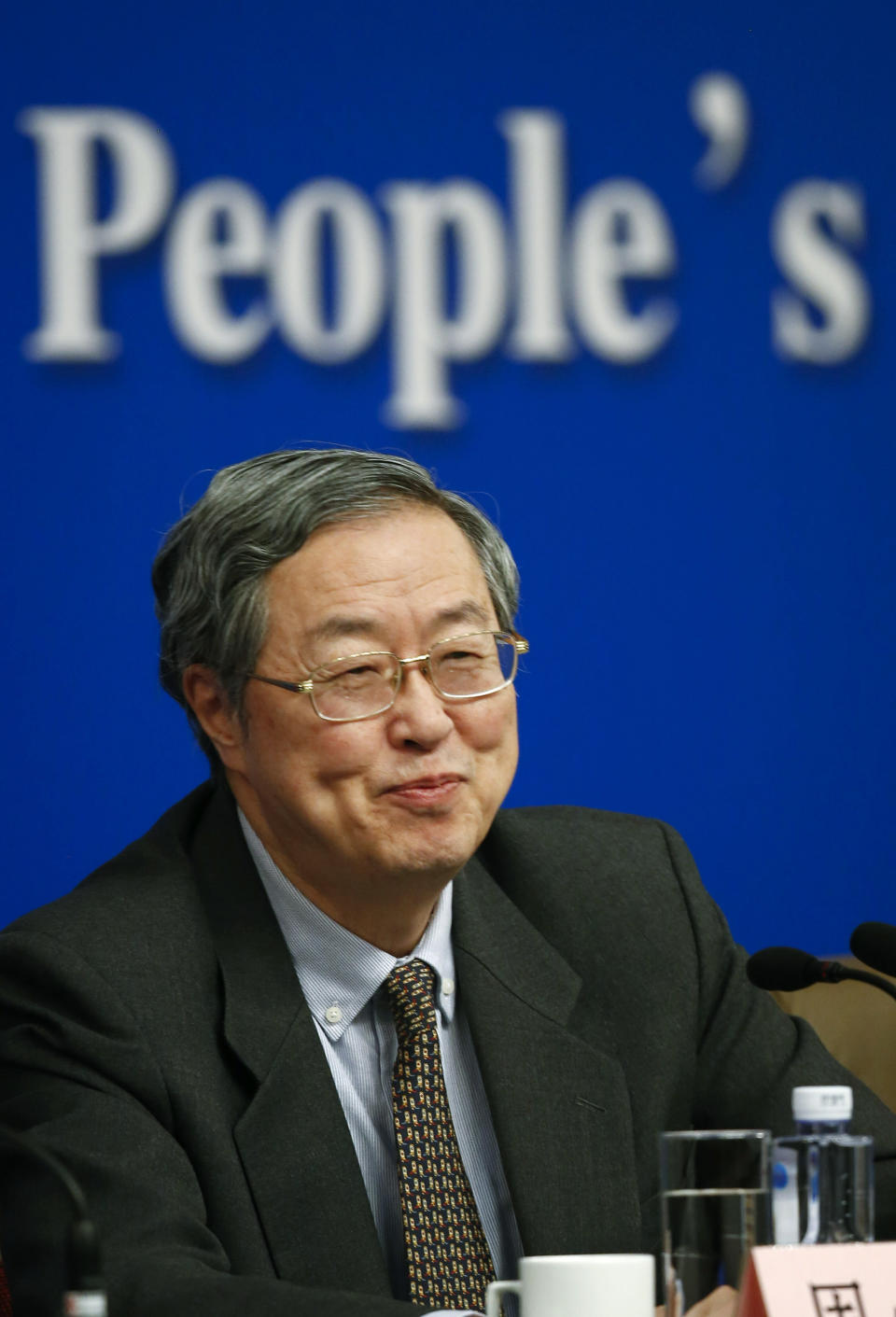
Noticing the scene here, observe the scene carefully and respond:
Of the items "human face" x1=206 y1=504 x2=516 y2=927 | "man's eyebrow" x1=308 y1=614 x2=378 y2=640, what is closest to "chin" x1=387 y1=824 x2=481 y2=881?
"human face" x1=206 y1=504 x2=516 y2=927

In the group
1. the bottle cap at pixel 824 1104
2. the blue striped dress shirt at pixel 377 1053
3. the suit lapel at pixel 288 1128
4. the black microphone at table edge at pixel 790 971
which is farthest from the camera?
the blue striped dress shirt at pixel 377 1053

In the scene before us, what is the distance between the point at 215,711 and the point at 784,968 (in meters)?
0.70

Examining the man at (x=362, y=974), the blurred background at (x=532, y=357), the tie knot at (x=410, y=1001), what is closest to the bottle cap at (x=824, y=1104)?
the man at (x=362, y=974)

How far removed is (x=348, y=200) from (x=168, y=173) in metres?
0.27

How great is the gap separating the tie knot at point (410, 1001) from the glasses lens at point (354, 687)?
0.26 m

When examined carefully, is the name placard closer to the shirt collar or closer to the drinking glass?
the drinking glass

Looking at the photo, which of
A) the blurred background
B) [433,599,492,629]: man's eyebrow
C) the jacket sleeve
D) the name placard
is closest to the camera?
the name placard

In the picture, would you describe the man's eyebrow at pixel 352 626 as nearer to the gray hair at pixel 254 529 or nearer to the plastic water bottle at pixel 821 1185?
the gray hair at pixel 254 529

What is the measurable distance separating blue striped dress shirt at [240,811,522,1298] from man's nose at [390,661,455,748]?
0.69ft

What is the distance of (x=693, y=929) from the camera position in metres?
2.01

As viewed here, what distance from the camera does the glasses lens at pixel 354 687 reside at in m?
1.75

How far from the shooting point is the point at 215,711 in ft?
6.19

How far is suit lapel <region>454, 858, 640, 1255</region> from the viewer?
169cm

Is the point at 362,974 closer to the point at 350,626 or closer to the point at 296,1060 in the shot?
the point at 296,1060
